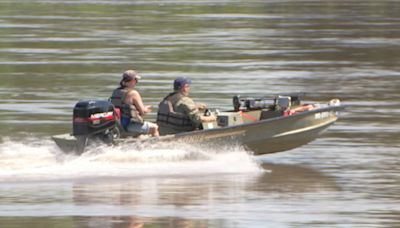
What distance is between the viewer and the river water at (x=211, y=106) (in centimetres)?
1655

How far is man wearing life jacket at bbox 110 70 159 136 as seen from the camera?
19.8 m

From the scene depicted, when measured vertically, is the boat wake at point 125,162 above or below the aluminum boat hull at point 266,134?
below

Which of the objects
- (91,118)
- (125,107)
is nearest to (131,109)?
(125,107)

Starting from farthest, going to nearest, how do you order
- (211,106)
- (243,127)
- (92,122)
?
(211,106), (243,127), (92,122)

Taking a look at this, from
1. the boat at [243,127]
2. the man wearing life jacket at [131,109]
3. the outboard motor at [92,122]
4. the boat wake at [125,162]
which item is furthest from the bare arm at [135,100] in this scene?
the boat wake at [125,162]

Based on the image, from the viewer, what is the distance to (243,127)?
20125 mm

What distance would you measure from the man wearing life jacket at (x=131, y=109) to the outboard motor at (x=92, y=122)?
1.99 ft

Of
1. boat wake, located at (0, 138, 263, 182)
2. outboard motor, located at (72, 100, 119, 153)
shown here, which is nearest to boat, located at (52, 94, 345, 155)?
outboard motor, located at (72, 100, 119, 153)

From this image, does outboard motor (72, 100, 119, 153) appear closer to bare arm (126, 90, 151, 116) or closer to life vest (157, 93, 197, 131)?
bare arm (126, 90, 151, 116)

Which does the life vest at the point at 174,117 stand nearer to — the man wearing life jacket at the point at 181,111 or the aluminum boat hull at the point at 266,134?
the man wearing life jacket at the point at 181,111

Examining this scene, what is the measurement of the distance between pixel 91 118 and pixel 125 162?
0.74 m

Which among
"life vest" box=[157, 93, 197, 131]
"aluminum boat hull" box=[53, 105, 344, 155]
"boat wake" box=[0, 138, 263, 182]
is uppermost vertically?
"life vest" box=[157, 93, 197, 131]

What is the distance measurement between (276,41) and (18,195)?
26.5 meters

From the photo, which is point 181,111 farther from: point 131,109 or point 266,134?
point 266,134
